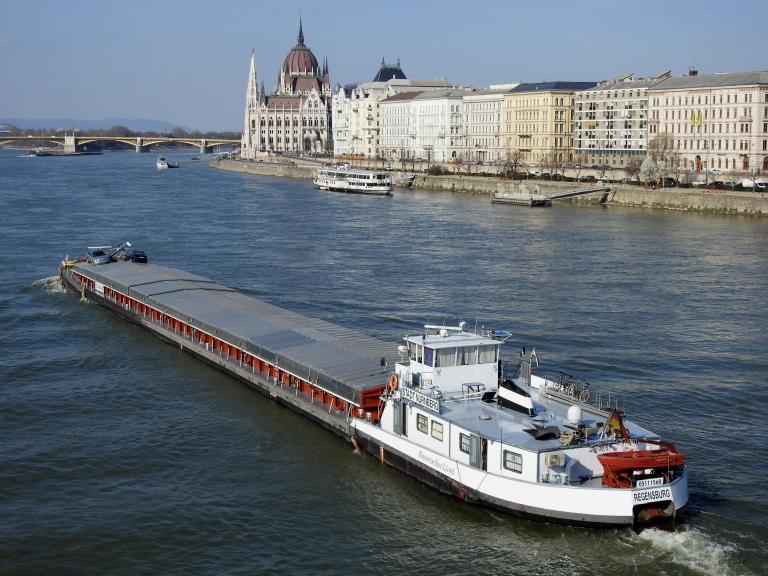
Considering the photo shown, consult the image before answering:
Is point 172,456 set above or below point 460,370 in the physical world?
below

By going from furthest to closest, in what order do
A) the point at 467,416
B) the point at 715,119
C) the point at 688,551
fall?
the point at 715,119 → the point at 467,416 → the point at 688,551

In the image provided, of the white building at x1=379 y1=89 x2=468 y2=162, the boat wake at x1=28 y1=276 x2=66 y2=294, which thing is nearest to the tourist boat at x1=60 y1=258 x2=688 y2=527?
the boat wake at x1=28 y1=276 x2=66 y2=294

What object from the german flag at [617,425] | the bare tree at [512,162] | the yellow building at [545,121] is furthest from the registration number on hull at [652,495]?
the yellow building at [545,121]

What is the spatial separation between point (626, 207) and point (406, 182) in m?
37.3

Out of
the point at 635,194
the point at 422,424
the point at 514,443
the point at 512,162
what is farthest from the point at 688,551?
the point at 512,162

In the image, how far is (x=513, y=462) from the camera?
1898cm

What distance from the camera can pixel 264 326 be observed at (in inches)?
1155

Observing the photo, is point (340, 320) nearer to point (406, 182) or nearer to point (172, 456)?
point (172, 456)

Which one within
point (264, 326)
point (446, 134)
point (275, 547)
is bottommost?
point (275, 547)

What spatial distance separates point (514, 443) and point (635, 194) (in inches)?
2589

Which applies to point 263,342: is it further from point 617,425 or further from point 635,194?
point 635,194

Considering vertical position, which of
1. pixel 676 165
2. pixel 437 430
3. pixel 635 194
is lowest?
pixel 437 430

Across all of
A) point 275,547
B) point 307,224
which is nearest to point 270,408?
point 275,547

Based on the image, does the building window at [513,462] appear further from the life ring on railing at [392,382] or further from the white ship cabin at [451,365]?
the life ring on railing at [392,382]
